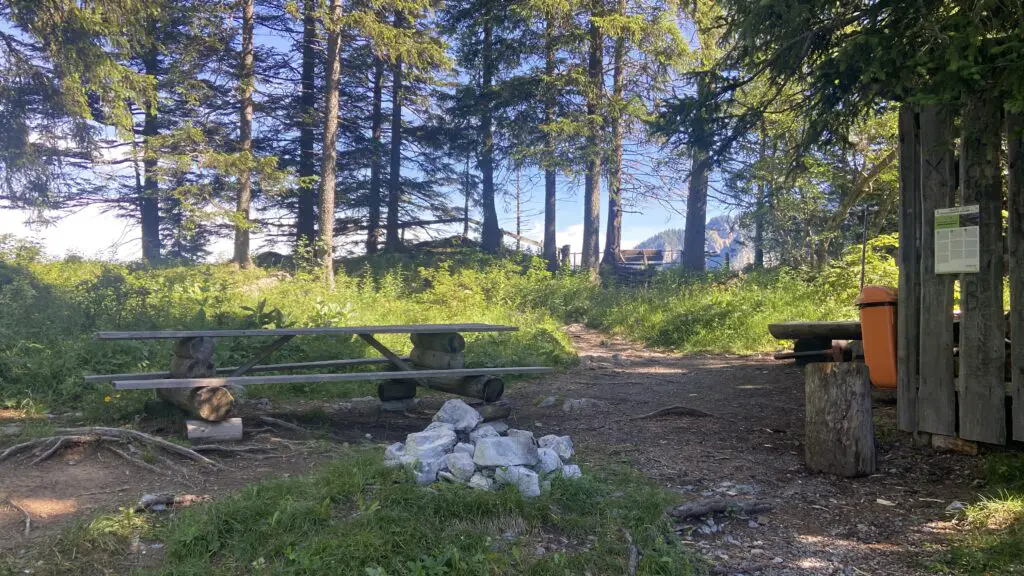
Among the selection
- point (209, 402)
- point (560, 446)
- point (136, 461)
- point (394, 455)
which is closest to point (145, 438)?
point (136, 461)

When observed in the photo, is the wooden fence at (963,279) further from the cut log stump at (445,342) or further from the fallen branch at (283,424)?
the fallen branch at (283,424)

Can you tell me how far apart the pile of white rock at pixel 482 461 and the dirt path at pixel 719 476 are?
0.81m

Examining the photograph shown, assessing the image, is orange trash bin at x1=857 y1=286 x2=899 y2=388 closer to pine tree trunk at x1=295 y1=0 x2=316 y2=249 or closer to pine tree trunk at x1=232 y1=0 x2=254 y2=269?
pine tree trunk at x1=232 y1=0 x2=254 y2=269

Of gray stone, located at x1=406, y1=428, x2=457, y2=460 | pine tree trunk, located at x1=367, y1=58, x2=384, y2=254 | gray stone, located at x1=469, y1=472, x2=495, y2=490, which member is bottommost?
gray stone, located at x1=469, y1=472, x2=495, y2=490

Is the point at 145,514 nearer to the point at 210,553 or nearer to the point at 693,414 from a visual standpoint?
the point at 210,553

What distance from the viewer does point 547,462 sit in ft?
14.4

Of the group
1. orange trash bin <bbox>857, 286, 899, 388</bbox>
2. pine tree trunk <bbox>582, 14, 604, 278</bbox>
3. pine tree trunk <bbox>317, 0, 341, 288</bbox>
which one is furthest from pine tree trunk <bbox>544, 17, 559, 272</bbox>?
orange trash bin <bbox>857, 286, 899, 388</bbox>

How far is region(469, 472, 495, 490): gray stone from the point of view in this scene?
396 centimetres

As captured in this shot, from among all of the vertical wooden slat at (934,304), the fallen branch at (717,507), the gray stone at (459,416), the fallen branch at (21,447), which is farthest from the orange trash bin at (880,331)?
the fallen branch at (21,447)

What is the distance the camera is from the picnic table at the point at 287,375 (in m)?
5.46

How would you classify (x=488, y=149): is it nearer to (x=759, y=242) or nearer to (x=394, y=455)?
(x=759, y=242)

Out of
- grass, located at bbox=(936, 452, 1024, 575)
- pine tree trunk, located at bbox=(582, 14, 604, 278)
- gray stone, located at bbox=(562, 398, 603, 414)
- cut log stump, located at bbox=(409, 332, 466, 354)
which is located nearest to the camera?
grass, located at bbox=(936, 452, 1024, 575)

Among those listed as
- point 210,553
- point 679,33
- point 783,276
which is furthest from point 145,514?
point 679,33

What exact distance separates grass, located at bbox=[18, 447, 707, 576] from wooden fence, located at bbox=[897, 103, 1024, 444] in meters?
2.44
